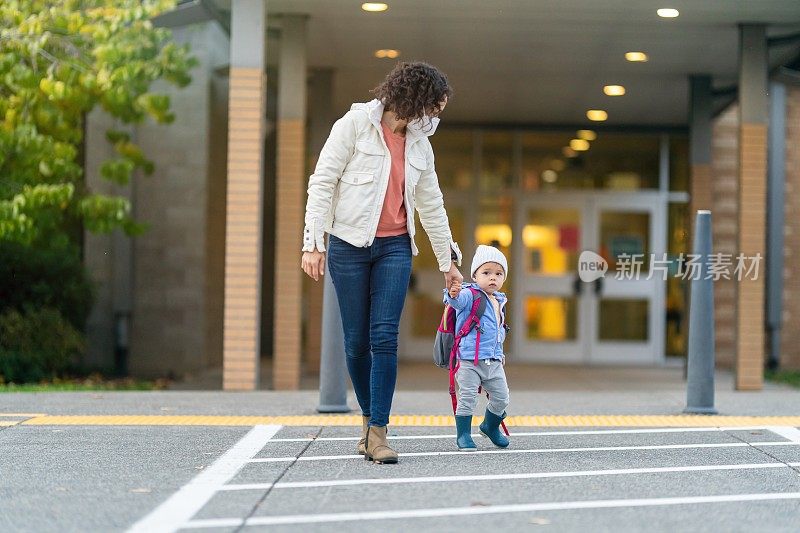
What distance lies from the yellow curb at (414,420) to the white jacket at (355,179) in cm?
166

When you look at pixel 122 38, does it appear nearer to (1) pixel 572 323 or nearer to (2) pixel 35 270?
(2) pixel 35 270

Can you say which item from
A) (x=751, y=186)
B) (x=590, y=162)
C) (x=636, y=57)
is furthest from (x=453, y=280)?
(x=590, y=162)

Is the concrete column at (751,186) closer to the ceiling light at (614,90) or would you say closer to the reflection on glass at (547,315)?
the ceiling light at (614,90)

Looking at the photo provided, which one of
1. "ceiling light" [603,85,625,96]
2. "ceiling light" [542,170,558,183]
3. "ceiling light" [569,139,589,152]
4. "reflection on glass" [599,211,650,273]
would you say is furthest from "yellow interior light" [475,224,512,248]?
"ceiling light" [603,85,625,96]

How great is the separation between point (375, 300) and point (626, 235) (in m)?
13.0

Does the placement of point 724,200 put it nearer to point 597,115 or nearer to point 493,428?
point 597,115

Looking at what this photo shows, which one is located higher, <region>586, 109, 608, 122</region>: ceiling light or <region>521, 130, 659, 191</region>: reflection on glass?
<region>586, 109, 608, 122</region>: ceiling light

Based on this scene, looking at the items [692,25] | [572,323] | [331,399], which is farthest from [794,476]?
[572,323]

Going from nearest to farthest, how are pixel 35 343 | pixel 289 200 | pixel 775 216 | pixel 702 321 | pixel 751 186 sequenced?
pixel 702 321 < pixel 751 186 < pixel 289 200 < pixel 35 343 < pixel 775 216

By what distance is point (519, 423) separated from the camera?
696 cm

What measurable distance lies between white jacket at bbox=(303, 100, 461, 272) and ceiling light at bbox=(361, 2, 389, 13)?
5497 millimetres

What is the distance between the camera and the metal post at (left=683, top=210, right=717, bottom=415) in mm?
7188

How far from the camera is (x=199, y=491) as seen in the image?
4688 millimetres

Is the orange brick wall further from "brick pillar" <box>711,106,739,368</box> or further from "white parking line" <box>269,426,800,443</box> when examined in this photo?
"brick pillar" <box>711,106,739,368</box>
